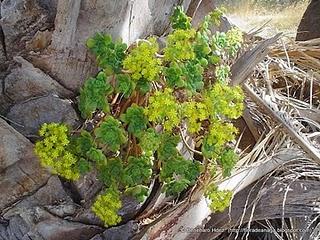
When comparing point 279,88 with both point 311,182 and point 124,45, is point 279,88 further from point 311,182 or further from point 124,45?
point 124,45

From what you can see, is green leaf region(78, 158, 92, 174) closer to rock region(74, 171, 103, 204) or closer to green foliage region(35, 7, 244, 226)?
green foliage region(35, 7, 244, 226)

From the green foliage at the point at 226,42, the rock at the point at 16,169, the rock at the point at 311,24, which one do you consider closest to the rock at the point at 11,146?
the rock at the point at 16,169

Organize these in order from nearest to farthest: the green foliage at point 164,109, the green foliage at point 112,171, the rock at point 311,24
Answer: the green foliage at point 164,109 < the green foliage at point 112,171 < the rock at point 311,24

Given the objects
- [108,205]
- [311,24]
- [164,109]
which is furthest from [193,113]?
[311,24]

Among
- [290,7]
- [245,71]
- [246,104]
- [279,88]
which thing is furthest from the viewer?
[290,7]

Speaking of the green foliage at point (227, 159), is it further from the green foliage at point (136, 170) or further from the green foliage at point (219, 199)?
the green foliage at point (136, 170)

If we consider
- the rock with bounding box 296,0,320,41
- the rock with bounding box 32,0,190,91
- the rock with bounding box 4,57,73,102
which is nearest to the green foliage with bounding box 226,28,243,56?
the rock with bounding box 32,0,190,91

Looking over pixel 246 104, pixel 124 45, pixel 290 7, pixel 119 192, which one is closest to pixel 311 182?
pixel 246 104
